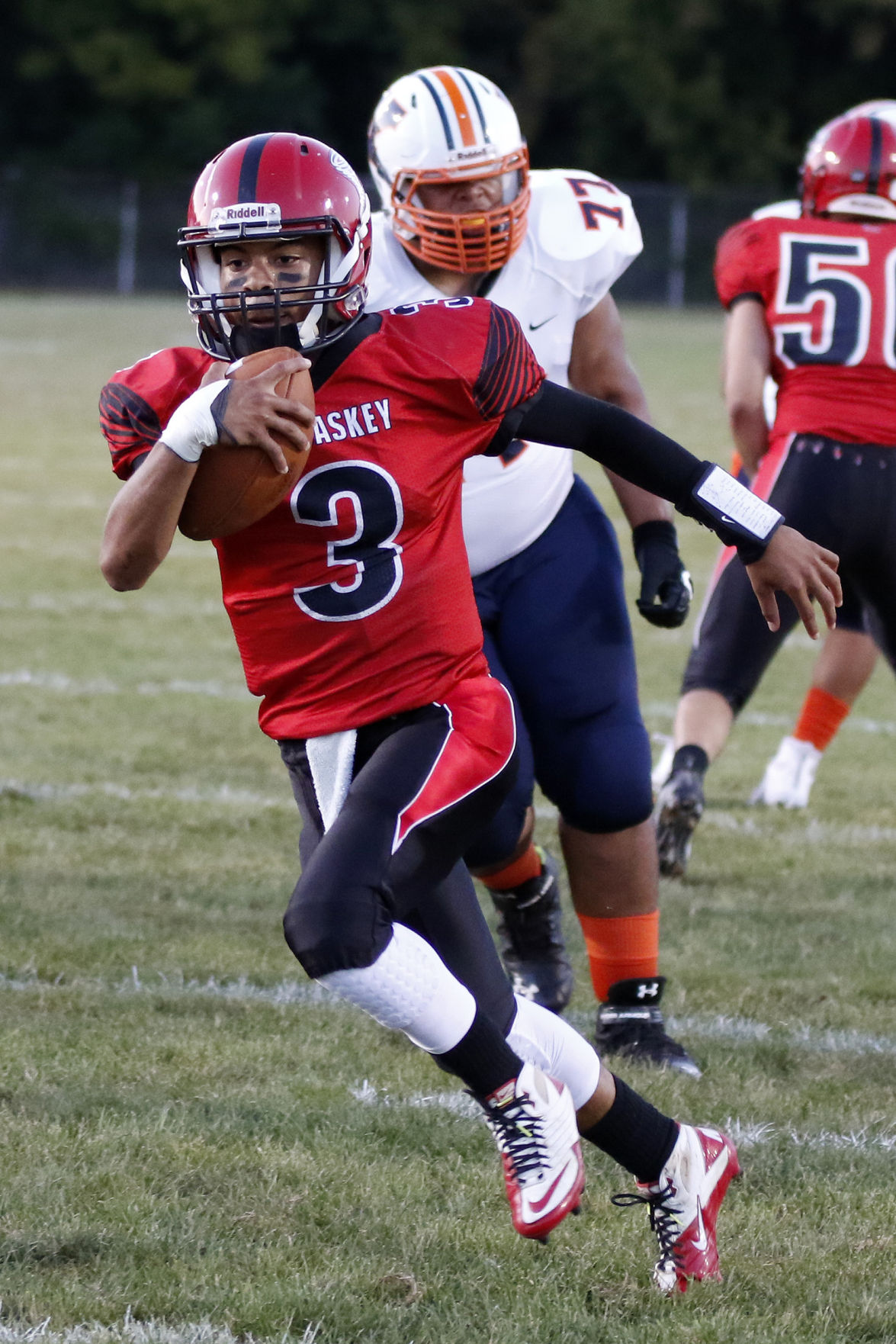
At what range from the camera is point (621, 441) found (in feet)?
9.19

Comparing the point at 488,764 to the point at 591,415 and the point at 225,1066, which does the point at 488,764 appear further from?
the point at 225,1066

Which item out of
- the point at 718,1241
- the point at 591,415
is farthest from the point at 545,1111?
the point at 591,415

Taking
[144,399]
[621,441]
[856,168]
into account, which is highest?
[144,399]

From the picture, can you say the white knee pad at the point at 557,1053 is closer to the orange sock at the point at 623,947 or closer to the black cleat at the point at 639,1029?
the black cleat at the point at 639,1029

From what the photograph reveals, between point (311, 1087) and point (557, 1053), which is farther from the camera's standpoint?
point (311, 1087)

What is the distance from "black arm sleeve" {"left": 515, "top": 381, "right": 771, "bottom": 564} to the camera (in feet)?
9.16

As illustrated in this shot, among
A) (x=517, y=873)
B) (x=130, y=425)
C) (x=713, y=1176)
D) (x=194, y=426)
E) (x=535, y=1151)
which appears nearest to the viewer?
(x=194, y=426)

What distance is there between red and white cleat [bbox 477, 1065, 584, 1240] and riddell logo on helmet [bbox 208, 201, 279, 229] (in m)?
1.14

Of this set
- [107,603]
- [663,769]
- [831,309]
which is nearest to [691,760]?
[663,769]

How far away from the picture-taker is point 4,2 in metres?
34.9

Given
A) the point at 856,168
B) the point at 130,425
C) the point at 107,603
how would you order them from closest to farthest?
the point at 130,425 → the point at 856,168 → the point at 107,603

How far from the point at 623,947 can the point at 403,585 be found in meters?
1.19

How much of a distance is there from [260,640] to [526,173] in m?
1.38

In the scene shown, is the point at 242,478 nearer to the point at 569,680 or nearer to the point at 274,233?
the point at 274,233
